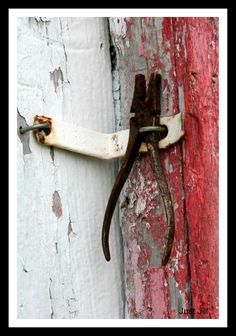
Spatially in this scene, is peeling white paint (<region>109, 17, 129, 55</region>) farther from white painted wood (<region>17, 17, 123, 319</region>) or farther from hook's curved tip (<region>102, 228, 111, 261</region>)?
hook's curved tip (<region>102, 228, 111, 261</region>)

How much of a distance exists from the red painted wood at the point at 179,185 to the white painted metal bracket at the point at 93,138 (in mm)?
16

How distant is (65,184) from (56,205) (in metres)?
0.03

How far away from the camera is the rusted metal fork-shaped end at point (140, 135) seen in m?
0.97

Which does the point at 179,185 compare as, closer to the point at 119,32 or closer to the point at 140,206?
the point at 140,206

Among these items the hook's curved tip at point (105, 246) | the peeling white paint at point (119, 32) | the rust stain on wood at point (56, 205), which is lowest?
the hook's curved tip at point (105, 246)

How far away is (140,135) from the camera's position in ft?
3.24

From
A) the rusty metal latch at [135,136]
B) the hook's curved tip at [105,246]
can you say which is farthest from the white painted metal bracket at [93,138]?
the hook's curved tip at [105,246]

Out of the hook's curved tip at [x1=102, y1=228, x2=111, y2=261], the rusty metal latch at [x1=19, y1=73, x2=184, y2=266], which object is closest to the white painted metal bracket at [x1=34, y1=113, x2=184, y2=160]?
the rusty metal latch at [x1=19, y1=73, x2=184, y2=266]

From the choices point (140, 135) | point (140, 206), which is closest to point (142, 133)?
point (140, 135)

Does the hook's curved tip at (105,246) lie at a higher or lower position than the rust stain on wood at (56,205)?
lower

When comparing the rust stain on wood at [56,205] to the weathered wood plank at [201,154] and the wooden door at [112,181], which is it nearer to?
the wooden door at [112,181]

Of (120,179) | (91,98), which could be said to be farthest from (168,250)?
(91,98)

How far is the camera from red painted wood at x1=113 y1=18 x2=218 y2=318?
95 cm

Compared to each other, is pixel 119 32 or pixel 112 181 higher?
pixel 119 32
